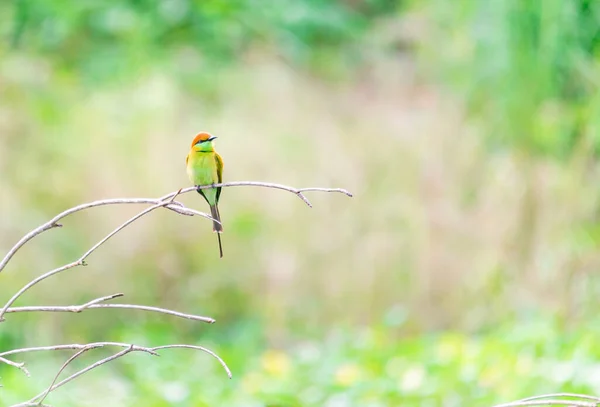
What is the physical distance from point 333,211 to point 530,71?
Result: 1236 mm

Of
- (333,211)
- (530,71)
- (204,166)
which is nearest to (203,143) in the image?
(204,166)

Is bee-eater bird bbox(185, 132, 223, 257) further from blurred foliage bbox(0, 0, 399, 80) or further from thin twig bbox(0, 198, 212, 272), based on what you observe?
blurred foliage bbox(0, 0, 399, 80)

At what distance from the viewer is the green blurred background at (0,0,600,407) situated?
4.18 m

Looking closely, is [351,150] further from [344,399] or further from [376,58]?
[344,399]

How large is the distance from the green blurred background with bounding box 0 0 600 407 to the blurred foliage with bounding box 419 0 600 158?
11 millimetres

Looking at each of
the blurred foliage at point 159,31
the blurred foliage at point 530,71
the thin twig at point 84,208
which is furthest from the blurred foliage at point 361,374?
the blurred foliage at point 159,31

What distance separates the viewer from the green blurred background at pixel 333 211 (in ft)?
13.7

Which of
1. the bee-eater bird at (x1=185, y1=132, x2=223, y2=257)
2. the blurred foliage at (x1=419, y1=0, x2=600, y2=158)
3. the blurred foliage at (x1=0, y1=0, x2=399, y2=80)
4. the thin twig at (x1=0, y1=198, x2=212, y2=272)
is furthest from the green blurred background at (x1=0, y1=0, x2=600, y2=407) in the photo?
the thin twig at (x1=0, y1=198, x2=212, y2=272)

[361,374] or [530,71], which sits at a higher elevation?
[530,71]

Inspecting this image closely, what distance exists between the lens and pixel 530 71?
14.2ft

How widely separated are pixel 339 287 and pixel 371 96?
70.9 inches

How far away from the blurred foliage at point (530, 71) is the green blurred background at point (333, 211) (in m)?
0.01

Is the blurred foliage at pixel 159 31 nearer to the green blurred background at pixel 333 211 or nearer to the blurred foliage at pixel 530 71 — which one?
the green blurred background at pixel 333 211

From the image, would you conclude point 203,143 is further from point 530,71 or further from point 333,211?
point 333,211
